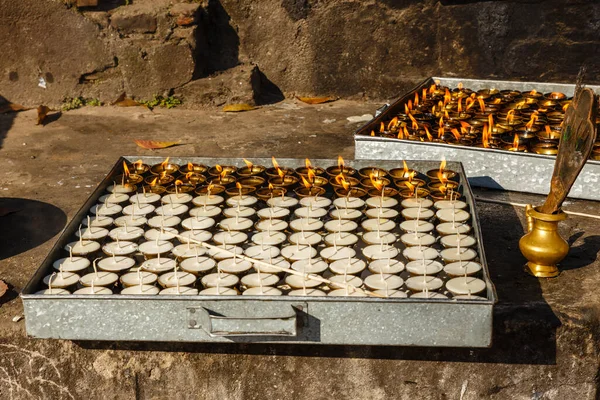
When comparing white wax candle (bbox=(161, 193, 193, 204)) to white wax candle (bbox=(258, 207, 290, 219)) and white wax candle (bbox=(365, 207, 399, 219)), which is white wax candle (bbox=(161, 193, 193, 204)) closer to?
white wax candle (bbox=(258, 207, 290, 219))

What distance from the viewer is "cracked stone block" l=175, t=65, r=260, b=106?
5.36 meters

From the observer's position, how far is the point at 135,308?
2.34 metres

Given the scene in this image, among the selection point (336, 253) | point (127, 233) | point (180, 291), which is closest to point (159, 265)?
point (180, 291)

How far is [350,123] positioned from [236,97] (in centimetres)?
88

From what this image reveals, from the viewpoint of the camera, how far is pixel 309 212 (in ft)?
10.3

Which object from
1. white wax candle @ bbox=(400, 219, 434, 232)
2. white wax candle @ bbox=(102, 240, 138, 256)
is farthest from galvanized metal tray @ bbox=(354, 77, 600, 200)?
white wax candle @ bbox=(102, 240, 138, 256)

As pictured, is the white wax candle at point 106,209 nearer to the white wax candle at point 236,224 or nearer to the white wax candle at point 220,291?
the white wax candle at point 236,224

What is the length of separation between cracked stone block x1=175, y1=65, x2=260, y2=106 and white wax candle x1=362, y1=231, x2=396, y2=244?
104 inches

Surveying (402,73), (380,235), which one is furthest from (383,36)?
(380,235)

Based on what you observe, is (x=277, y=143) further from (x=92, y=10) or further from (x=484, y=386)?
(x=484, y=386)

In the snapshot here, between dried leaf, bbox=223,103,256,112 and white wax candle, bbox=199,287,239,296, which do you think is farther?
dried leaf, bbox=223,103,256,112

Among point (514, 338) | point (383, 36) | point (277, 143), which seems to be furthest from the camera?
point (383, 36)

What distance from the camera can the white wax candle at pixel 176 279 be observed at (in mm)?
2597

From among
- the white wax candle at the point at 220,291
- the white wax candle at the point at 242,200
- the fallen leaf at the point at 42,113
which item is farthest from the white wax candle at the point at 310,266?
the fallen leaf at the point at 42,113
